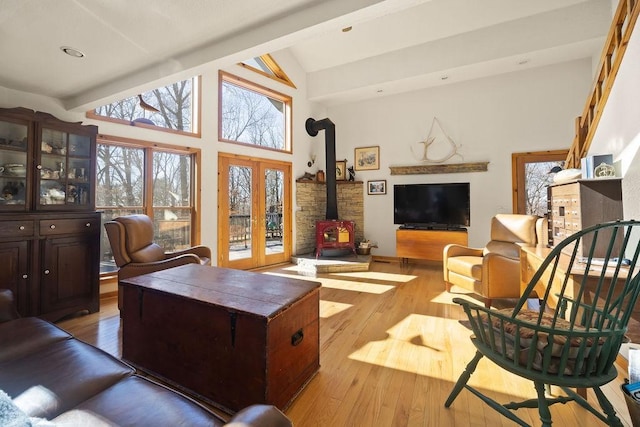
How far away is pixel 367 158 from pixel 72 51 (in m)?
4.88

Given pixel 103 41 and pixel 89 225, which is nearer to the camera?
pixel 103 41

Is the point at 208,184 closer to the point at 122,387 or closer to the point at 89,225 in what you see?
the point at 89,225

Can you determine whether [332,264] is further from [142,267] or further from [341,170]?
[142,267]

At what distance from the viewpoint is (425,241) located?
5.18 meters

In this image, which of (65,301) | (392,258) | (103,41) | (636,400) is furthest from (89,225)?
(392,258)

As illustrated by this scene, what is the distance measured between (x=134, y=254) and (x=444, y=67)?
527cm

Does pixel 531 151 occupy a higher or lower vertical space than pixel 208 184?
higher

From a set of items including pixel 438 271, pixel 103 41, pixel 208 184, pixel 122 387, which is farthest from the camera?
pixel 438 271

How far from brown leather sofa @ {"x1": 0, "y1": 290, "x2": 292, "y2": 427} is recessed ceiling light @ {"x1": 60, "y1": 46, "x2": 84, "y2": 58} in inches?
74.7

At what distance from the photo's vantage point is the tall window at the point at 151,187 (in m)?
3.64

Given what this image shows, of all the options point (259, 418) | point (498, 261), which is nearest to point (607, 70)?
point (498, 261)

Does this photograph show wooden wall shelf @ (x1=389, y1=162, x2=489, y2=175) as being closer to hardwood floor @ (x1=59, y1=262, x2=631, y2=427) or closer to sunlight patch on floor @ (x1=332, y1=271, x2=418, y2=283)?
sunlight patch on floor @ (x1=332, y1=271, x2=418, y2=283)

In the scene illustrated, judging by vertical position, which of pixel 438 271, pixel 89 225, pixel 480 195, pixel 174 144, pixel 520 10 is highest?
pixel 520 10

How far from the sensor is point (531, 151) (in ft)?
15.8
